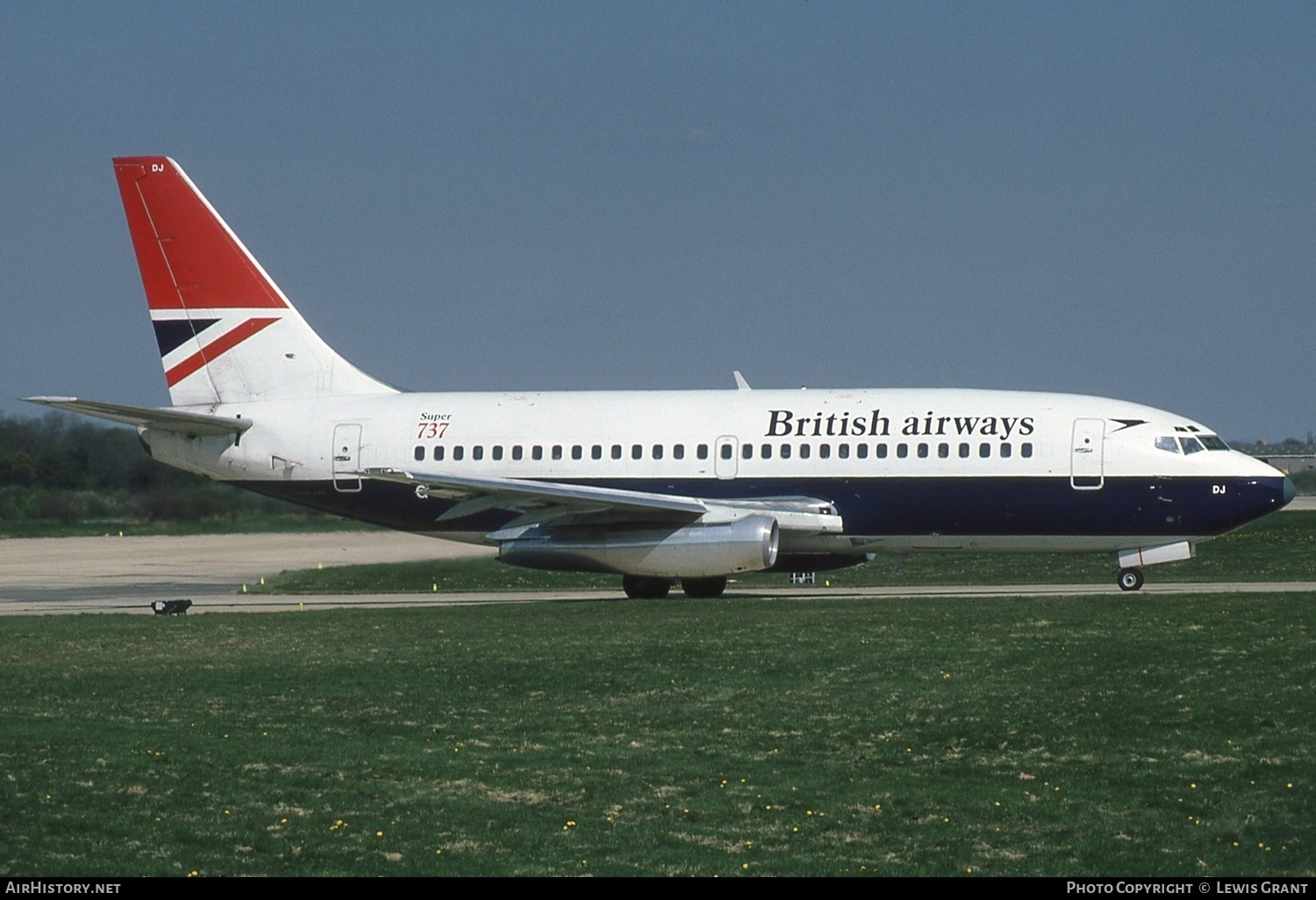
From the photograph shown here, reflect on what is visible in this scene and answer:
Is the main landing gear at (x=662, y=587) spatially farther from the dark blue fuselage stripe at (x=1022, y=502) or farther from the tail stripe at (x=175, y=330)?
the tail stripe at (x=175, y=330)

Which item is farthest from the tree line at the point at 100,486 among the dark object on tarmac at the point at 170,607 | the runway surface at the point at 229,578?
the dark object on tarmac at the point at 170,607

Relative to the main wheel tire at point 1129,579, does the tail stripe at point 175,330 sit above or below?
above

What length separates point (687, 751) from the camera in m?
14.5

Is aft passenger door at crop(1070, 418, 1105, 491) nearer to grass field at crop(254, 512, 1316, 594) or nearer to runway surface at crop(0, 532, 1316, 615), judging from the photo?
runway surface at crop(0, 532, 1316, 615)

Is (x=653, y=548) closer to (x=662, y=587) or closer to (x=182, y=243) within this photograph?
(x=662, y=587)

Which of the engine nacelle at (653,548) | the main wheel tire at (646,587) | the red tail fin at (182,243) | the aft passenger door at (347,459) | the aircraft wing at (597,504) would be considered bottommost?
the main wheel tire at (646,587)

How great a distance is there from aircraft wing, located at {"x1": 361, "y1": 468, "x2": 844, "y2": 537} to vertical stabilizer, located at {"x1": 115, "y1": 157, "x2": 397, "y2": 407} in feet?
16.4

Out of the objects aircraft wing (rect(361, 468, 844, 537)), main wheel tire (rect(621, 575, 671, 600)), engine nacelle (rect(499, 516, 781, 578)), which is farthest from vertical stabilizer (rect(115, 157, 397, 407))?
main wheel tire (rect(621, 575, 671, 600))

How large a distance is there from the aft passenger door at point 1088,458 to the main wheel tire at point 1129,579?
70.6 inches

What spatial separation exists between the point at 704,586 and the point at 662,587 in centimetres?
83

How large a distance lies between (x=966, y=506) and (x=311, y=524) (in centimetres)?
3099

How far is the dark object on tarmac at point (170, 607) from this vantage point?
29844 millimetres

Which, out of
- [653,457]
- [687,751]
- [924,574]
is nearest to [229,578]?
[653,457]

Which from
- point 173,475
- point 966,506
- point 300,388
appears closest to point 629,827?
point 966,506
